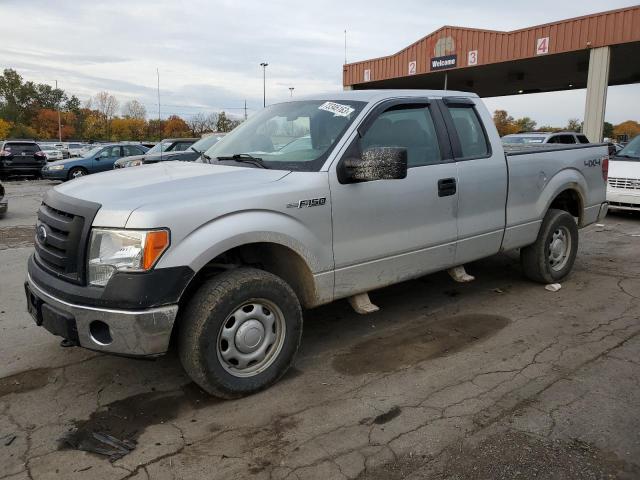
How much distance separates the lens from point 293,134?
4.20 meters

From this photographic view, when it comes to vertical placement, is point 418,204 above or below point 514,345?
above

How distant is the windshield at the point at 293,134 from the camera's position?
3857 millimetres

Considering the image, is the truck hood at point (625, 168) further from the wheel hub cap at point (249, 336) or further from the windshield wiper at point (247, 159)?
the wheel hub cap at point (249, 336)

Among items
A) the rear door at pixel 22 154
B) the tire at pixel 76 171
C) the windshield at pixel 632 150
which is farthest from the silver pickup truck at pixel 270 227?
the rear door at pixel 22 154

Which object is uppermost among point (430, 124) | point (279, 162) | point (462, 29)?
point (462, 29)

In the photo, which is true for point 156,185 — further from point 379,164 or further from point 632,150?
point 632,150

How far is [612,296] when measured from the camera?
18.2 feet

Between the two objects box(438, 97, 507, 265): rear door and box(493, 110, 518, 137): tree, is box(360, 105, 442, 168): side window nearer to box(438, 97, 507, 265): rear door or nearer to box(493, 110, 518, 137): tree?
box(438, 97, 507, 265): rear door

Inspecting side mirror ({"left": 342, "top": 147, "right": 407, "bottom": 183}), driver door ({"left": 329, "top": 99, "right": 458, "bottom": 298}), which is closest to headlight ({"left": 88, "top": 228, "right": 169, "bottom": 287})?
driver door ({"left": 329, "top": 99, "right": 458, "bottom": 298})

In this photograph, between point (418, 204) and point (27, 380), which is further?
point (418, 204)

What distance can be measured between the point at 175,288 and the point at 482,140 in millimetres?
3278

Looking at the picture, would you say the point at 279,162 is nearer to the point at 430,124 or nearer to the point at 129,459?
the point at 430,124

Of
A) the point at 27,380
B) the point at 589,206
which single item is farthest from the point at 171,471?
the point at 589,206

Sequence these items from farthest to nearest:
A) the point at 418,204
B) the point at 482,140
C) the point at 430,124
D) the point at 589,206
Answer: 1. the point at 589,206
2. the point at 482,140
3. the point at 430,124
4. the point at 418,204
